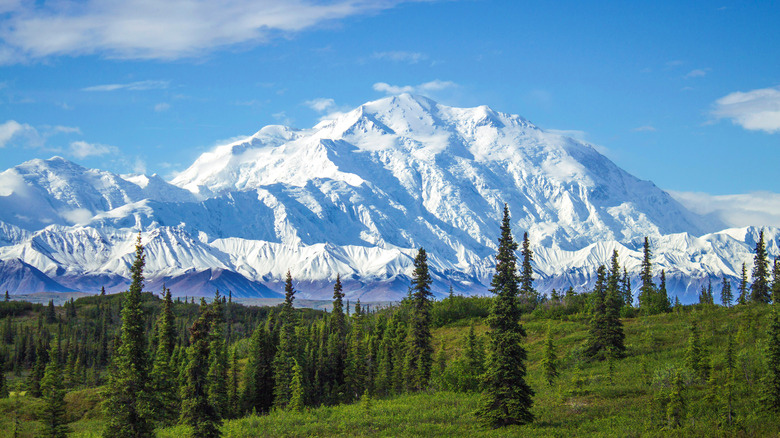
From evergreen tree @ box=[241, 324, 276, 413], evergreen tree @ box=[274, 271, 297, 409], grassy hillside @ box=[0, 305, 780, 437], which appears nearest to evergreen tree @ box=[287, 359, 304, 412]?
evergreen tree @ box=[274, 271, 297, 409]

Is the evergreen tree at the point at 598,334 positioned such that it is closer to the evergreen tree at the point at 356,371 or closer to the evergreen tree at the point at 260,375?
the evergreen tree at the point at 356,371

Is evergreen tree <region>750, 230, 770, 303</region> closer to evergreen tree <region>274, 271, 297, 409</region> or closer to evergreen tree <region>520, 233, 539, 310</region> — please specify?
evergreen tree <region>520, 233, 539, 310</region>

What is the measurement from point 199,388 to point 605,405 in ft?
93.5

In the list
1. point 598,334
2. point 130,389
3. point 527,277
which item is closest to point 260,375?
point 130,389

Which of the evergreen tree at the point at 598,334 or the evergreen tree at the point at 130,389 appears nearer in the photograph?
the evergreen tree at the point at 130,389

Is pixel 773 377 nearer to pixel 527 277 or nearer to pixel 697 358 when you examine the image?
pixel 697 358

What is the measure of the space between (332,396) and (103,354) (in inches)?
3745

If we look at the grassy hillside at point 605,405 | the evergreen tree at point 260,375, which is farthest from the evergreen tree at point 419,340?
the evergreen tree at point 260,375

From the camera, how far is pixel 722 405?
43562mm

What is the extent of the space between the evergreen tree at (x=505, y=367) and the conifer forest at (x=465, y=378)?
9 centimetres

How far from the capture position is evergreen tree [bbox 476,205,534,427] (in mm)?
44219

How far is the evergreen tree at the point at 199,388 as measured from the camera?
45.4 metres

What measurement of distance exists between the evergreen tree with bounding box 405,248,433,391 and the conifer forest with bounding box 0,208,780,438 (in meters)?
0.17

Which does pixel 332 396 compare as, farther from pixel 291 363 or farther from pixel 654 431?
pixel 654 431
